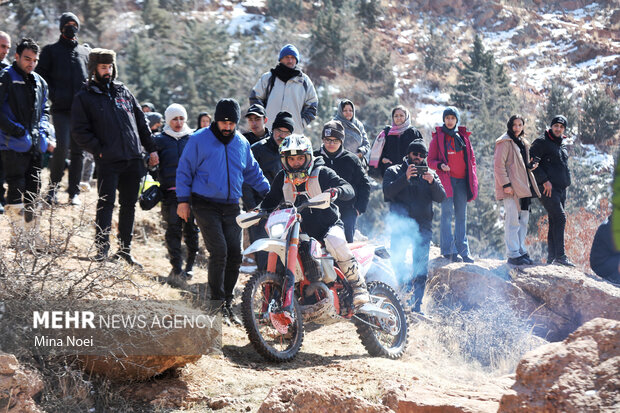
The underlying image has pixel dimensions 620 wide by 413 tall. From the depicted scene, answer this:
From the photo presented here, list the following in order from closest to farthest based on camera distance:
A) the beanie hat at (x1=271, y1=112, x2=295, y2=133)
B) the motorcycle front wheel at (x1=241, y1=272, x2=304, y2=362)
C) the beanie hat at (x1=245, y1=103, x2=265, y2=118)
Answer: the motorcycle front wheel at (x1=241, y1=272, x2=304, y2=362) < the beanie hat at (x1=271, y1=112, x2=295, y2=133) < the beanie hat at (x1=245, y1=103, x2=265, y2=118)

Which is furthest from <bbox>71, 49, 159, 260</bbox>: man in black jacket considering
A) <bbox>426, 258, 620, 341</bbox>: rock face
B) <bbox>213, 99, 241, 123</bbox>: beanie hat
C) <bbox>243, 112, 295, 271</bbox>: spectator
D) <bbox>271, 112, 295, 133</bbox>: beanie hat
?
<bbox>426, 258, 620, 341</bbox>: rock face

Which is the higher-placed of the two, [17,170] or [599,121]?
[599,121]

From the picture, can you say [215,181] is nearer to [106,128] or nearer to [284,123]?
[106,128]

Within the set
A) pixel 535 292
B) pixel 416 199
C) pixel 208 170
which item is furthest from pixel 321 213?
pixel 535 292

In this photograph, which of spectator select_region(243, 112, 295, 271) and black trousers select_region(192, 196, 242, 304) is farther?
spectator select_region(243, 112, 295, 271)

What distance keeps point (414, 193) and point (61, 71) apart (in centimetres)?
458

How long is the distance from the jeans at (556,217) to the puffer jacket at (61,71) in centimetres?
650

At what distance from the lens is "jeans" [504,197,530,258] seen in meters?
9.00

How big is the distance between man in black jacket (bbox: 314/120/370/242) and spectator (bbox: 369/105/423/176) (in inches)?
60.5

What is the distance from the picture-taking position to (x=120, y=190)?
6.96m

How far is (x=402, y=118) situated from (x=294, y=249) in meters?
3.84

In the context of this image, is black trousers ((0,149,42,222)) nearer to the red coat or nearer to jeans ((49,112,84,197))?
jeans ((49,112,84,197))

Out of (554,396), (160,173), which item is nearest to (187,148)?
(160,173)

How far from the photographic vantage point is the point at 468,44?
131 feet
